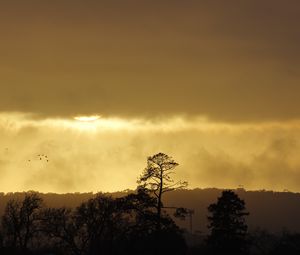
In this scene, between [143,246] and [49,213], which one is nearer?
[143,246]

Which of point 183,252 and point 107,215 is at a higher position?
point 107,215

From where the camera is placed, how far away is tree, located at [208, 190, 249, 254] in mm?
71062

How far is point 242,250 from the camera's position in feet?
234

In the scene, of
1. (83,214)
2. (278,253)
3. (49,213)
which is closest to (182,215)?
(278,253)

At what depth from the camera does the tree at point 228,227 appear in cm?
7106

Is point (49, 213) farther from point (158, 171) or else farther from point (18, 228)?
point (158, 171)

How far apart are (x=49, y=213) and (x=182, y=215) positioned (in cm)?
5088

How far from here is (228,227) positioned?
7188 cm

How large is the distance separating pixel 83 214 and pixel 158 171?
4069 centimetres

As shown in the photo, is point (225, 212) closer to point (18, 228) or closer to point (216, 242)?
point (216, 242)

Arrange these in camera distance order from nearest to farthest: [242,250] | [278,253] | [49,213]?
[242,250] < [278,253] < [49,213]

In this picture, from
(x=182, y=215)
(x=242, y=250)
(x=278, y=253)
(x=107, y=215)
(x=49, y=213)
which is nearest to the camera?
(x=182, y=215)

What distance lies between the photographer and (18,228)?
98688 mm

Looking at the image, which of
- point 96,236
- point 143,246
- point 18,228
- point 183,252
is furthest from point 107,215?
point 143,246
